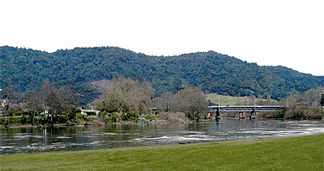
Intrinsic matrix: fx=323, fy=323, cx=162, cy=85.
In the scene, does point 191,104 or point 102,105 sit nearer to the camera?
point 102,105

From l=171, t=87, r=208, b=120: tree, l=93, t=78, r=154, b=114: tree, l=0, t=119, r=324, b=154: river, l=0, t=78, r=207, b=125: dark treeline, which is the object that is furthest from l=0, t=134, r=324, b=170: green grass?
l=171, t=87, r=208, b=120: tree

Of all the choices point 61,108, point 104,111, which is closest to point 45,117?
point 61,108

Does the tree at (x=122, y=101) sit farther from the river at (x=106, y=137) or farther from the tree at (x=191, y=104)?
the river at (x=106, y=137)

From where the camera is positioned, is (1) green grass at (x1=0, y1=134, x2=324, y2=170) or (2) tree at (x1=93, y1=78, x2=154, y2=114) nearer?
(1) green grass at (x1=0, y1=134, x2=324, y2=170)

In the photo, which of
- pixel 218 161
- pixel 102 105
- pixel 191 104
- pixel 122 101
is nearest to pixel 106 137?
pixel 218 161

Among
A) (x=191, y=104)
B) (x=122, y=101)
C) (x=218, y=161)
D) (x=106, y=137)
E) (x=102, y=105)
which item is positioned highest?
(x=122, y=101)

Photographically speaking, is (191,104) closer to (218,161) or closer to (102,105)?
(102,105)

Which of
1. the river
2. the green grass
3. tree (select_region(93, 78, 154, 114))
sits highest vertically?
tree (select_region(93, 78, 154, 114))

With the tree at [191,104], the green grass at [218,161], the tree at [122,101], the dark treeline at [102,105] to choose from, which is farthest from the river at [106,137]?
the tree at [191,104]

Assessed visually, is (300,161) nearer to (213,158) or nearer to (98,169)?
(213,158)

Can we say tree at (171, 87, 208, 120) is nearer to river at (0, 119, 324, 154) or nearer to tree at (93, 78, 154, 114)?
tree at (93, 78, 154, 114)

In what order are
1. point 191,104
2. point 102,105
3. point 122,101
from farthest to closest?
point 191,104 → point 102,105 → point 122,101

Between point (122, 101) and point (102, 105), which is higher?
point (122, 101)

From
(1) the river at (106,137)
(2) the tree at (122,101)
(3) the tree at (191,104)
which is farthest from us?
(3) the tree at (191,104)
